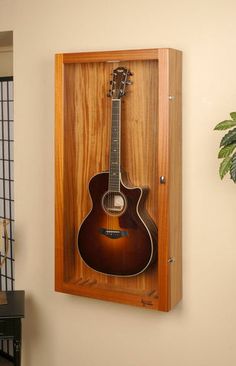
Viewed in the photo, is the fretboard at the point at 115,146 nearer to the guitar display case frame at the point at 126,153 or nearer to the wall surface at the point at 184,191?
the guitar display case frame at the point at 126,153

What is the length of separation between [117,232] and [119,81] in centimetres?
82

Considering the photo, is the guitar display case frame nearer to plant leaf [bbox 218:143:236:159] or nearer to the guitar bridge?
the guitar bridge

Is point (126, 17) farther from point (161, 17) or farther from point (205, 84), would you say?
point (205, 84)

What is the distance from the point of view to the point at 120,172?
10.1ft

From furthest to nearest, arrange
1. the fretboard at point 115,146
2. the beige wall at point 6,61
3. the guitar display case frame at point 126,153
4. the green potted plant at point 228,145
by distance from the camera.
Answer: the beige wall at point 6,61 → the fretboard at point 115,146 → the guitar display case frame at point 126,153 → the green potted plant at point 228,145

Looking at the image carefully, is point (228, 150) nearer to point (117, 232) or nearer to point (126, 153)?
point (126, 153)

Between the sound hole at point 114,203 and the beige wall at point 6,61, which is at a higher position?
the beige wall at point 6,61

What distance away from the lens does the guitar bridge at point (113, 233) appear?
10.3ft

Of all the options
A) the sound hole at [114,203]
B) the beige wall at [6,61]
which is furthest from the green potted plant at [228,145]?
the beige wall at [6,61]

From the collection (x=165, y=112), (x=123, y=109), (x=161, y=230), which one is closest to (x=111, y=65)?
(x=123, y=109)

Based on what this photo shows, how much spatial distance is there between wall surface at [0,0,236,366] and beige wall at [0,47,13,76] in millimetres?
516

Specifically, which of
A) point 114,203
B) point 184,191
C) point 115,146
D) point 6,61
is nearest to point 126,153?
point 115,146

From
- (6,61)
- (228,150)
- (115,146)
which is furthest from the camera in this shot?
(6,61)

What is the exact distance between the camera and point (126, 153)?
319 centimetres
